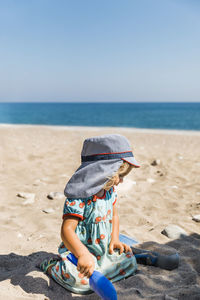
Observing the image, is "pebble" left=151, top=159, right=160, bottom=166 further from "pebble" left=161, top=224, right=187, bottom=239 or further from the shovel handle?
the shovel handle

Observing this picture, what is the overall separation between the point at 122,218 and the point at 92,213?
5.55 feet

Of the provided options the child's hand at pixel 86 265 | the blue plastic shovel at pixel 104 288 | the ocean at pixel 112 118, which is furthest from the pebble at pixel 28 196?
the ocean at pixel 112 118

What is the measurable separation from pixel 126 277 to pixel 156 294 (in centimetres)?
33

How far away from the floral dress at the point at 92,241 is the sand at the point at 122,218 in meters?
0.09

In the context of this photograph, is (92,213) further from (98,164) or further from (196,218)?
(196,218)

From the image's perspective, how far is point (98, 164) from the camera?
2.08m

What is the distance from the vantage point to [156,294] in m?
2.14

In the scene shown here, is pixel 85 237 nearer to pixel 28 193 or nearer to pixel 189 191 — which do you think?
pixel 28 193

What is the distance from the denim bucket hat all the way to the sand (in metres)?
0.82

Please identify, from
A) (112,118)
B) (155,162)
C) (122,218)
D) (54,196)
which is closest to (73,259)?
(122,218)

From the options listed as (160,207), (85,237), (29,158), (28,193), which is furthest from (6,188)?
(85,237)

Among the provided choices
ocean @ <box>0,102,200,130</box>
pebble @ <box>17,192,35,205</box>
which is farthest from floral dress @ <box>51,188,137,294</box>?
ocean @ <box>0,102,200,130</box>

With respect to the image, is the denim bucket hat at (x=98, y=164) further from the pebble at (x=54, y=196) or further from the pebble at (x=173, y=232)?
the pebble at (x=54, y=196)

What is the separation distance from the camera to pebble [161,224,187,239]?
328 centimetres
